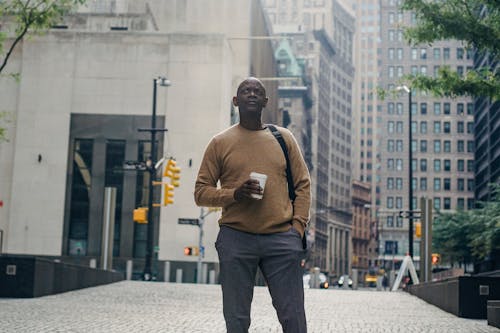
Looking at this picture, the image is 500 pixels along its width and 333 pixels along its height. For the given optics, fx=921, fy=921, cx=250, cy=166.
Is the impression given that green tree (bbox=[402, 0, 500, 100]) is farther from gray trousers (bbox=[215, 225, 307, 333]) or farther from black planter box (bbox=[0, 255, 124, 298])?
gray trousers (bbox=[215, 225, 307, 333])

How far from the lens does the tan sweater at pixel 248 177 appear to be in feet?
18.0

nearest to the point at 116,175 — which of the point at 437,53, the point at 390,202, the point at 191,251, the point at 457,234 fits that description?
the point at 191,251

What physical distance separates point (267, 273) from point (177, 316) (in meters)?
9.37

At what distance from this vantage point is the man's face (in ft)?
18.3

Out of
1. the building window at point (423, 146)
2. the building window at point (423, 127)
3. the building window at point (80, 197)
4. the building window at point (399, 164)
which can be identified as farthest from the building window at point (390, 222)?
the building window at point (80, 197)

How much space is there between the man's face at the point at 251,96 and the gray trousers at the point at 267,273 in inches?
30.0

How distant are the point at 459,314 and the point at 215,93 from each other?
49.6m

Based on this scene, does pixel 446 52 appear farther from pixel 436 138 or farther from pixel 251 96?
pixel 251 96

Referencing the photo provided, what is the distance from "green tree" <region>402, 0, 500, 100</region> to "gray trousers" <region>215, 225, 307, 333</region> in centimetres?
1125

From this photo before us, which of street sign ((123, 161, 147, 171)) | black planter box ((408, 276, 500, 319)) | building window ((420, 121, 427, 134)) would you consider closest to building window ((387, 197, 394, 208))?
building window ((420, 121, 427, 134))

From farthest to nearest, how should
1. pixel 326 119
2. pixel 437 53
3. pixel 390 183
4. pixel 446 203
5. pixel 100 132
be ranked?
pixel 326 119 < pixel 390 183 < pixel 437 53 < pixel 446 203 < pixel 100 132

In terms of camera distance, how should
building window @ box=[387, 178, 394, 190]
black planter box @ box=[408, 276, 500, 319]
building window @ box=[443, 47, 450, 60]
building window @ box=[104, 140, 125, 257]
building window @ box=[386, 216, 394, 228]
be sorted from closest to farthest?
black planter box @ box=[408, 276, 500, 319] < building window @ box=[104, 140, 125, 257] < building window @ box=[443, 47, 450, 60] < building window @ box=[387, 178, 394, 190] < building window @ box=[386, 216, 394, 228]

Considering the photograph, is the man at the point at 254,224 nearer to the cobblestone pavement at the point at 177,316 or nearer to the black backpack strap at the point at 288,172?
the black backpack strap at the point at 288,172

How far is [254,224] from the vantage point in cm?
549
